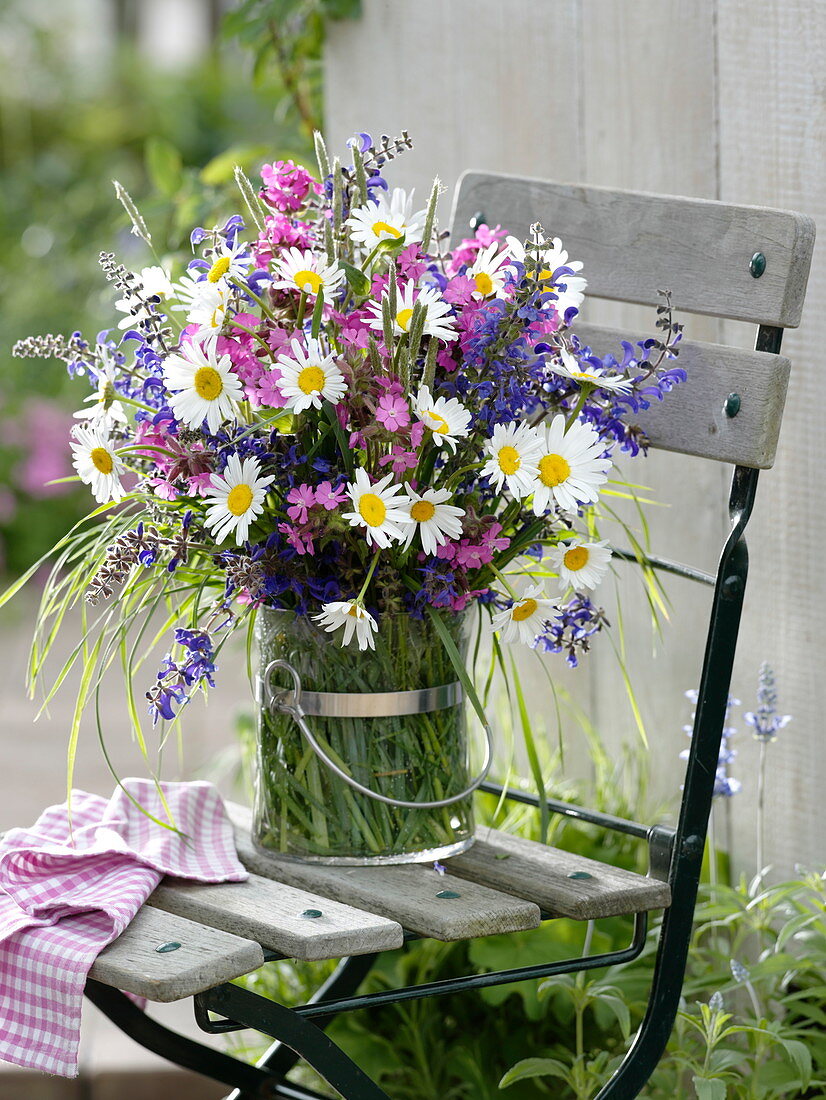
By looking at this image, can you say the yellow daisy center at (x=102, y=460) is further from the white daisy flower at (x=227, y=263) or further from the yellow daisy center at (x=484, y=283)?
the yellow daisy center at (x=484, y=283)

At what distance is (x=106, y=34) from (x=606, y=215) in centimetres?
1121

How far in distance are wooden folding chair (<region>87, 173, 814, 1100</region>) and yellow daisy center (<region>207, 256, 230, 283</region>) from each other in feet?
1.52

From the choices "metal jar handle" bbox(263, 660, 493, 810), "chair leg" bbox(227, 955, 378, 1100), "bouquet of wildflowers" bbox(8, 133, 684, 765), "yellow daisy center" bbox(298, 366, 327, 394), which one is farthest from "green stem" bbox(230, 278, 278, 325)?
"chair leg" bbox(227, 955, 378, 1100)

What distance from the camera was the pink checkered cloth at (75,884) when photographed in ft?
3.70

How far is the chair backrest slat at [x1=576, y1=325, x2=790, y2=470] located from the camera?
1.34 meters

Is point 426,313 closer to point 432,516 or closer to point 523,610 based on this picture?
point 432,516

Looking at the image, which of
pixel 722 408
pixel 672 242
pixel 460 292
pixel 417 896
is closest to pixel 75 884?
pixel 417 896

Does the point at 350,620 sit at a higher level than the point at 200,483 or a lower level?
lower

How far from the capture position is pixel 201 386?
1.18 m

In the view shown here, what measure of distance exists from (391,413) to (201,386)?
16 cm

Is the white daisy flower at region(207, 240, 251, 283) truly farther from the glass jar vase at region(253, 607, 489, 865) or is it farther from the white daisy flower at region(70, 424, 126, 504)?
the glass jar vase at region(253, 607, 489, 865)

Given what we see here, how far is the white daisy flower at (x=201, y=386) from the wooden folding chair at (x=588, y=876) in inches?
16.6

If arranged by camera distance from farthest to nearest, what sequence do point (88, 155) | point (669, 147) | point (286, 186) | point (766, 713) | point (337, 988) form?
point (88, 155) → point (669, 147) → point (337, 988) → point (766, 713) → point (286, 186)

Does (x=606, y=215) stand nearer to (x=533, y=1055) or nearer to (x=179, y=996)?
(x=179, y=996)
